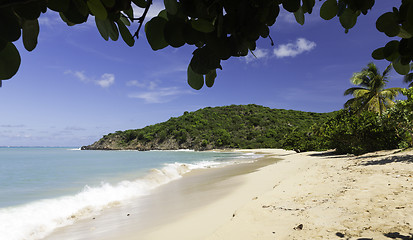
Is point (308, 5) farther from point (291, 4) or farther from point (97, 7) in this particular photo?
point (97, 7)

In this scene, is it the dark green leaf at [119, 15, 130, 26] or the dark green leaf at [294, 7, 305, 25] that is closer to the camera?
the dark green leaf at [119, 15, 130, 26]

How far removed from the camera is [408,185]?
16.3 feet

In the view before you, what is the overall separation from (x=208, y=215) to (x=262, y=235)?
6.41 feet

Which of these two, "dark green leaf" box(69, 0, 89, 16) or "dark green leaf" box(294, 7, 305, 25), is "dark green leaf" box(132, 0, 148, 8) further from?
"dark green leaf" box(294, 7, 305, 25)

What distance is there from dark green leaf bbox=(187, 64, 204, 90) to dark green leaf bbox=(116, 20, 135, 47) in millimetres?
311

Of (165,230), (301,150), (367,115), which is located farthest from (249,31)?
(301,150)

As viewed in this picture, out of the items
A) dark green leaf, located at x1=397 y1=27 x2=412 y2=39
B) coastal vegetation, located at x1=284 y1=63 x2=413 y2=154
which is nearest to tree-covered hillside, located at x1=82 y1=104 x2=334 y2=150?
coastal vegetation, located at x1=284 y1=63 x2=413 y2=154

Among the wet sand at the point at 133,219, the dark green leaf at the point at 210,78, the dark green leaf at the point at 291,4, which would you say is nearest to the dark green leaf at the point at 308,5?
the dark green leaf at the point at 291,4

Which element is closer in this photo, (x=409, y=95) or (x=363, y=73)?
(x=409, y=95)

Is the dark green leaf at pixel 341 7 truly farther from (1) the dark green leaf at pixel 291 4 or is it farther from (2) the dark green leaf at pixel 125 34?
(2) the dark green leaf at pixel 125 34

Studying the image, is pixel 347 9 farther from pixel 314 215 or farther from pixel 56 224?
pixel 56 224

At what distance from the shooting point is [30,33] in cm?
71

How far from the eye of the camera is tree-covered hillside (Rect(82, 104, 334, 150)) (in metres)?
60.7

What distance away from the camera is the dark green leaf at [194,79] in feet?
2.68
